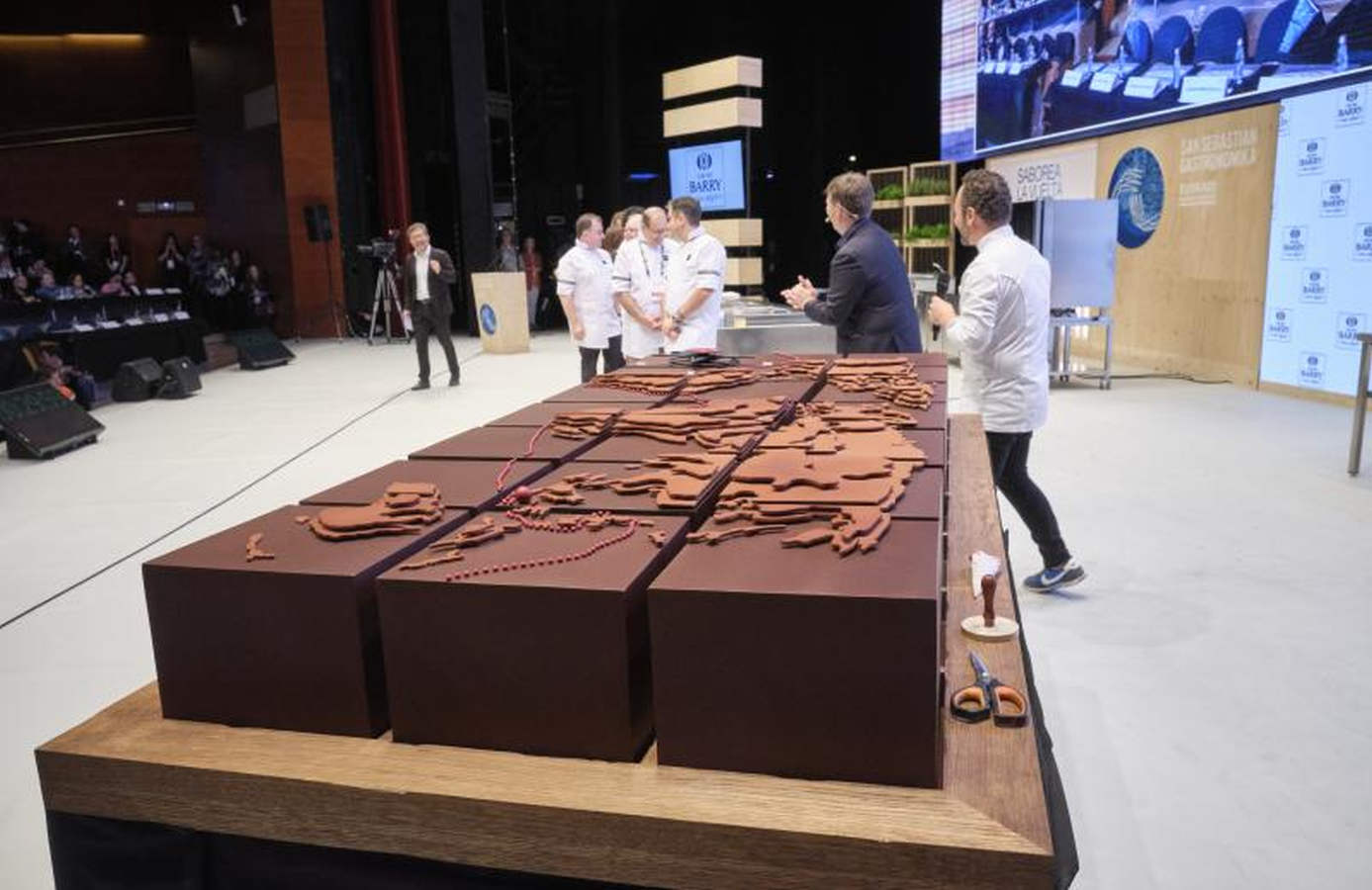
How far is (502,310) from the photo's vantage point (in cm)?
1174

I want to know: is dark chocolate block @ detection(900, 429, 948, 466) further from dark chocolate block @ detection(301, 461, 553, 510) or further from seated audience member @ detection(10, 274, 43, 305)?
seated audience member @ detection(10, 274, 43, 305)

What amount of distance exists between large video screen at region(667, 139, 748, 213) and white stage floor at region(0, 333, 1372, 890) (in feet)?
10.9

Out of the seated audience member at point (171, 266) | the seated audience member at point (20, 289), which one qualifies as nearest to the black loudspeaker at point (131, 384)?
the seated audience member at point (20, 289)

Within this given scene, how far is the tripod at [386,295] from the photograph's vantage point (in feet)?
45.0

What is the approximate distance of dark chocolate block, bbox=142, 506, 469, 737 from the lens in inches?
41.5

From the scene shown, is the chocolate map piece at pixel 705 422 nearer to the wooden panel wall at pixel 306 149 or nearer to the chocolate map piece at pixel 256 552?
the chocolate map piece at pixel 256 552

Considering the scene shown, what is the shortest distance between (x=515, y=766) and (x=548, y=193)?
603 inches

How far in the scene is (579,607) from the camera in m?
0.97

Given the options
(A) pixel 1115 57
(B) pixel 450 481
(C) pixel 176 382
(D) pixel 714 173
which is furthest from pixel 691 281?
(C) pixel 176 382

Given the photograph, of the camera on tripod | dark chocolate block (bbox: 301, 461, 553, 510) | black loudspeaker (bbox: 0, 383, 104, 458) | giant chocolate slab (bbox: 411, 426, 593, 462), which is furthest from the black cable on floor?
the camera on tripod

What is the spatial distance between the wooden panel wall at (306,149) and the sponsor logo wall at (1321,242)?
38.3ft

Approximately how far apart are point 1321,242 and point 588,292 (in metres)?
4.75

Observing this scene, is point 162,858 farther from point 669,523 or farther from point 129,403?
point 129,403

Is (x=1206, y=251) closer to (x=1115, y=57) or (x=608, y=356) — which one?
(x=1115, y=57)
